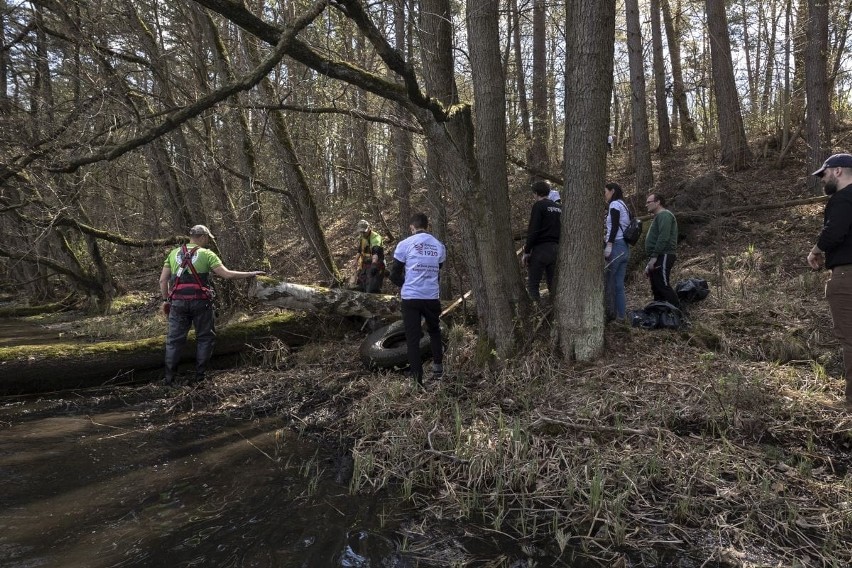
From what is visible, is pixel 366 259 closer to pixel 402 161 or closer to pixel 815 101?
pixel 402 161

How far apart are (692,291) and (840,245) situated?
3.03 metres

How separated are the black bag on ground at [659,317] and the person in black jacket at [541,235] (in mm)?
1135

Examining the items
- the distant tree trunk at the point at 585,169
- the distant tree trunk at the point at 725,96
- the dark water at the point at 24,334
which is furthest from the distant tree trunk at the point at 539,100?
the dark water at the point at 24,334

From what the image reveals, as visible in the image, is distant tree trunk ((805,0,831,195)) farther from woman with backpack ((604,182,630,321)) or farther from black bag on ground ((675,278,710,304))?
woman with backpack ((604,182,630,321))

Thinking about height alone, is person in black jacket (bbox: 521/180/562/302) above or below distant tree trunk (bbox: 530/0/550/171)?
below

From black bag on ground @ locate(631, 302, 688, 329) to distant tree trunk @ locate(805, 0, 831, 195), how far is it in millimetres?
6352

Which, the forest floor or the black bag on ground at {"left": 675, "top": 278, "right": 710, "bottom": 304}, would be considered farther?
the black bag on ground at {"left": 675, "top": 278, "right": 710, "bottom": 304}

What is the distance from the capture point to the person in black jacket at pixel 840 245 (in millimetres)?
4078

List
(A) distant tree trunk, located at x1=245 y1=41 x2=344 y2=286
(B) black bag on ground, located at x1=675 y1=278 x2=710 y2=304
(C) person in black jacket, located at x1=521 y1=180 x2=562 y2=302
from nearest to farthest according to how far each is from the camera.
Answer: (C) person in black jacket, located at x1=521 y1=180 x2=562 y2=302, (B) black bag on ground, located at x1=675 y1=278 x2=710 y2=304, (A) distant tree trunk, located at x1=245 y1=41 x2=344 y2=286

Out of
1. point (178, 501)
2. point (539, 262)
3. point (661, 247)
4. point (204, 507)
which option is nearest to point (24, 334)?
point (178, 501)

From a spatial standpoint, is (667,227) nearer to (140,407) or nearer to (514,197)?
(514,197)

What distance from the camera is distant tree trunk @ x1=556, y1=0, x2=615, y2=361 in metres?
5.05

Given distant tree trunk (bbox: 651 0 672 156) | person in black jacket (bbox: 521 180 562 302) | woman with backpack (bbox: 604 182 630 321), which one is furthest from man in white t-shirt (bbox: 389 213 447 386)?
distant tree trunk (bbox: 651 0 672 156)

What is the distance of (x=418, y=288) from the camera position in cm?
581
